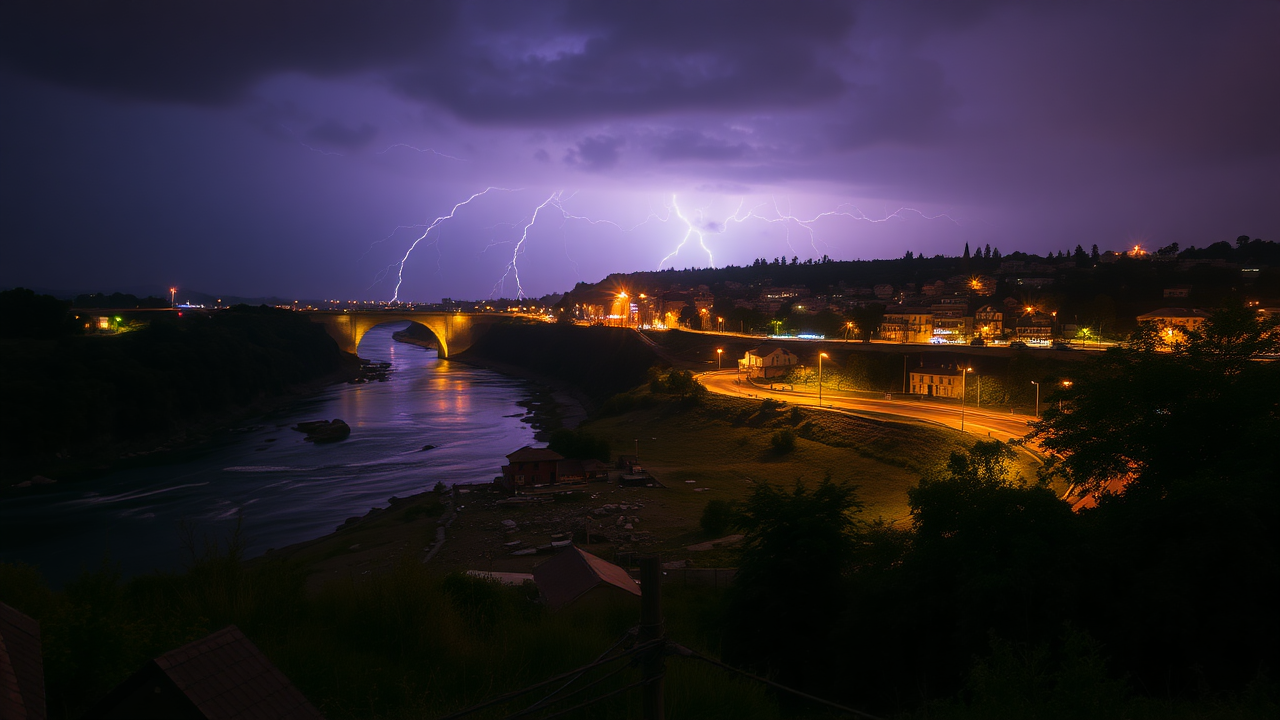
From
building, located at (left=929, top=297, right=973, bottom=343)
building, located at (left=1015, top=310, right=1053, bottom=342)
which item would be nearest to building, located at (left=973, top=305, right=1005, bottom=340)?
building, located at (left=929, top=297, right=973, bottom=343)

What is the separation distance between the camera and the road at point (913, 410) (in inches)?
841

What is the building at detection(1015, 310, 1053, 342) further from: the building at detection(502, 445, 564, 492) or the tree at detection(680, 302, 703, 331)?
the building at detection(502, 445, 564, 492)

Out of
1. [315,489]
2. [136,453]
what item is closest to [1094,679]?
[315,489]

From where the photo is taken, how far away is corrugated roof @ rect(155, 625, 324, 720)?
3252 millimetres

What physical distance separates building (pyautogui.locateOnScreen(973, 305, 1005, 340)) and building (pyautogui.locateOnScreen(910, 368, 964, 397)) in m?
19.2

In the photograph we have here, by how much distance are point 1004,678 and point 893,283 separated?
95.8 m

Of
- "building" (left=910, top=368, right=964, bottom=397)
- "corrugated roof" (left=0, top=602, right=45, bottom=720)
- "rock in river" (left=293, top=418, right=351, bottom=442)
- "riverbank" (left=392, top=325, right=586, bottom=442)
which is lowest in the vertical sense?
"riverbank" (left=392, top=325, right=586, bottom=442)

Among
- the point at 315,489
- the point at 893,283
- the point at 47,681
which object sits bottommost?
the point at 315,489

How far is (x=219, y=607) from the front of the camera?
6051mm

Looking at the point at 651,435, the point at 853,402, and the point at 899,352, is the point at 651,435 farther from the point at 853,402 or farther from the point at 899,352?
the point at 899,352

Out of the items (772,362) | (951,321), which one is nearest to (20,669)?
(772,362)

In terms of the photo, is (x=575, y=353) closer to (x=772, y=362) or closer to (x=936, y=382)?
(x=772, y=362)

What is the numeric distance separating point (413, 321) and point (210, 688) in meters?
73.4

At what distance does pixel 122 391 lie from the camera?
3162cm
